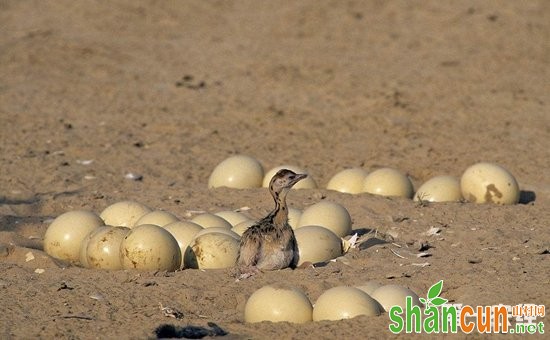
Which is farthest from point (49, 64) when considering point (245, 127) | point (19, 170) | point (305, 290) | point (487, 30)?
point (305, 290)

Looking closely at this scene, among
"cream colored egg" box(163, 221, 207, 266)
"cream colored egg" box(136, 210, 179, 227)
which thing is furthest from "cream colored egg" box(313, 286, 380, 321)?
"cream colored egg" box(136, 210, 179, 227)

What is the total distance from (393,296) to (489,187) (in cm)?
299

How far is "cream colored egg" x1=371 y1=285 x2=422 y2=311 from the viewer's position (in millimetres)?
5699

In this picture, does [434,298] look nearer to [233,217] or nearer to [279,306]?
[279,306]

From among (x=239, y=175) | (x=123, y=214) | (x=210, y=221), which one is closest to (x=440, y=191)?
(x=239, y=175)

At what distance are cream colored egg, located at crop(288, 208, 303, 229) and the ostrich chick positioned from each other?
774 millimetres

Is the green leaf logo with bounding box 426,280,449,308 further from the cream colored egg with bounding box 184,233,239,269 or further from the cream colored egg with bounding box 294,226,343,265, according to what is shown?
the cream colored egg with bounding box 184,233,239,269

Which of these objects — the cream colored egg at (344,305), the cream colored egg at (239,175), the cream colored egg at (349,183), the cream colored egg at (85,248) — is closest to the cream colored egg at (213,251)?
the cream colored egg at (85,248)

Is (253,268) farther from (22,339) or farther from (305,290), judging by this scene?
(22,339)

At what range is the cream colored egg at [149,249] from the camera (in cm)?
671

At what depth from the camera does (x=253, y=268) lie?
657 centimetres

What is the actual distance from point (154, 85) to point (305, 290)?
7380 mm

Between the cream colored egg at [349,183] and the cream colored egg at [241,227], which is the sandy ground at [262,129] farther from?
the cream colored egg at [241,227]

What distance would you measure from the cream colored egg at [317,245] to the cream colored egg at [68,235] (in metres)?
1.43
